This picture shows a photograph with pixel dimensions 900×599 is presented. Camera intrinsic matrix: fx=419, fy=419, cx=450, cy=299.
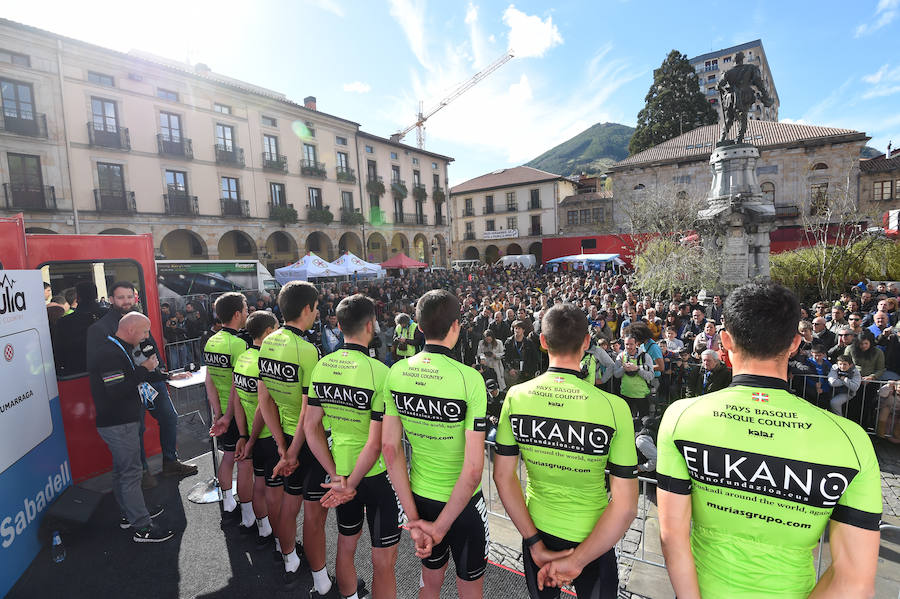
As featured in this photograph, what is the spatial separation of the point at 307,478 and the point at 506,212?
4552 cm

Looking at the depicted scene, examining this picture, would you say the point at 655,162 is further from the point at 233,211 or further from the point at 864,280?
the point at 233,211

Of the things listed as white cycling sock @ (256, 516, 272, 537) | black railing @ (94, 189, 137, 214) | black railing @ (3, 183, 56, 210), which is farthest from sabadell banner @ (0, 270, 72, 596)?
black railing @ (94, 189, 137, 214)

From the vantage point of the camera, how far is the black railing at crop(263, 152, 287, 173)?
2653cm

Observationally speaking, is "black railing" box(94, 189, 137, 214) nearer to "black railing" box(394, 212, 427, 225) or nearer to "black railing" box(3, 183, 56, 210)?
"black railing" box(3, 183, 56, 210)

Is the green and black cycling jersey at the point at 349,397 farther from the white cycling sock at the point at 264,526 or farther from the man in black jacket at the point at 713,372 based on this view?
the man in black jacket at the point at 713,372

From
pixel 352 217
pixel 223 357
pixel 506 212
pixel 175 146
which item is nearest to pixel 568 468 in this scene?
pixel 223 357

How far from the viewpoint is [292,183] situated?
2816 cm

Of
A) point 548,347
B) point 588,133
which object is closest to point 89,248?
point 548,347

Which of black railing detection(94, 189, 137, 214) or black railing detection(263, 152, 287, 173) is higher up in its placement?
black railing detection(263, 152, 287, 173)

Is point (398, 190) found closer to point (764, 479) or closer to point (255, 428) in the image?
point (255, 428)

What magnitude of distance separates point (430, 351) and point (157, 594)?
3100 millimetres

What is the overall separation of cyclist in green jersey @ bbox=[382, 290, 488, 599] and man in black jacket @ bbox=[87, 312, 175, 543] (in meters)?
3.00

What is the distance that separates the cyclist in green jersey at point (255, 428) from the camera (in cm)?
355

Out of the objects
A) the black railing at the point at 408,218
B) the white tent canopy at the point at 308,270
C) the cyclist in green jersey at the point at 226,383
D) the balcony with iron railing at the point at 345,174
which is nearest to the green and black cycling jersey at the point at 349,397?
the cyclist in green jersey at the point at 226,383
